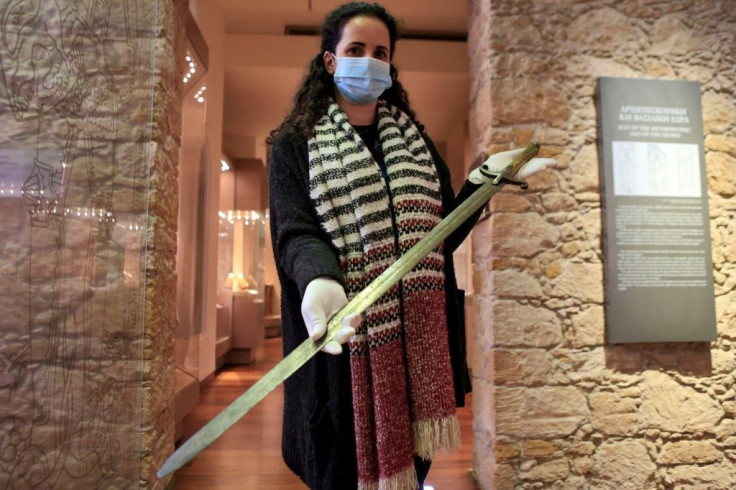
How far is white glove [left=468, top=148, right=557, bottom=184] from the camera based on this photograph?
3.77 ft

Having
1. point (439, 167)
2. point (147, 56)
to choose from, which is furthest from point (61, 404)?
point (147, 56)

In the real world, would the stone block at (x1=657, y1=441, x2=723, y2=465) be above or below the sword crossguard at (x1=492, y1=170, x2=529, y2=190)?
below

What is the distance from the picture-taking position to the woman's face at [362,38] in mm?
1137

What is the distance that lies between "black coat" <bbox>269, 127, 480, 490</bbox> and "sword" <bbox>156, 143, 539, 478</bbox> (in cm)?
8

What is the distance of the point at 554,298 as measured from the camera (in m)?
2.71

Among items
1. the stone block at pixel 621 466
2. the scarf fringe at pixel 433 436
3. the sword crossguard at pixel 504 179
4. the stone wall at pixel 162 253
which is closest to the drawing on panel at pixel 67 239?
the stone wall at pixel 162 253

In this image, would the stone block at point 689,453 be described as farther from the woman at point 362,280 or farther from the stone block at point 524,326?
the woman at point 362,280

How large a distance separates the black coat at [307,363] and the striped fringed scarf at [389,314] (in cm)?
3

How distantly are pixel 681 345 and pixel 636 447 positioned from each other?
0.62 m

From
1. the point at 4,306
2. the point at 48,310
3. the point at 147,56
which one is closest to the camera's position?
the point at 4,306

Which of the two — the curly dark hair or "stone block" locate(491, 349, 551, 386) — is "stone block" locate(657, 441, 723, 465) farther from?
the curly dark hair

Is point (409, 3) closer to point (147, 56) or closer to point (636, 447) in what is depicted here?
point (147, 56)

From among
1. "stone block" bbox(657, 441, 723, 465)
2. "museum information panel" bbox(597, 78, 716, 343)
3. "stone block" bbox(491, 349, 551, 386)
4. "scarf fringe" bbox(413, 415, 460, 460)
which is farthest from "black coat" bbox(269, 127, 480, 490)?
"stone block" bbox(657, 441, 723, 465)

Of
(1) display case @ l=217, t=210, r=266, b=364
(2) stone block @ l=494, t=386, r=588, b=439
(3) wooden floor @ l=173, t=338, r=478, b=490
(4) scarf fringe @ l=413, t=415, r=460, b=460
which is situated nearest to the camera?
(4) scarf fringe @ l=413, t=415, r=460, b=460
